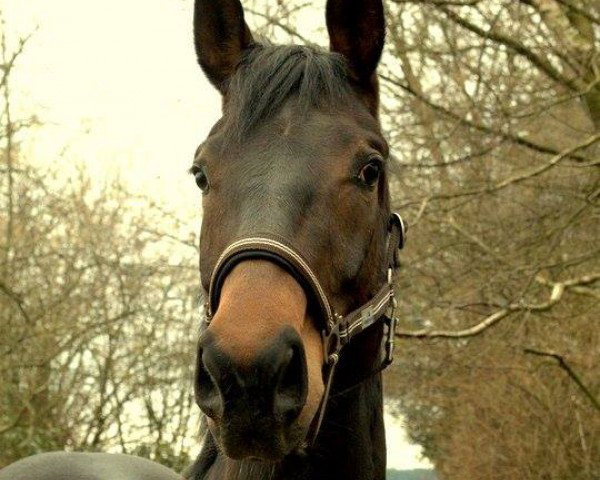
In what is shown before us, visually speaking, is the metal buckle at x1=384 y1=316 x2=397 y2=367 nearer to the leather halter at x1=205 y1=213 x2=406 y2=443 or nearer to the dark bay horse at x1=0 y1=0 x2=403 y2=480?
the dark bay horse at x1=0 y1=0 x2=403 y2=480

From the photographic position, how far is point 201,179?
3.02 meters

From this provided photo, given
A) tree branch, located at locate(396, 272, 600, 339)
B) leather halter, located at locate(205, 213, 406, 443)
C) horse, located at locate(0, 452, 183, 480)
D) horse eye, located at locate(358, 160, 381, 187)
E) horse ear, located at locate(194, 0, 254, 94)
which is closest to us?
leather halter, located at locate(205, 213, 406, 443)

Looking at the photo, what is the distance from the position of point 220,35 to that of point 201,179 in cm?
68

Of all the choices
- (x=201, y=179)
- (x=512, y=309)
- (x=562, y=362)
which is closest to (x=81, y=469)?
(x=201, y=179)

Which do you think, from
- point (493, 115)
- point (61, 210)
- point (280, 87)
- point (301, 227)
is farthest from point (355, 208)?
point (61, 210)

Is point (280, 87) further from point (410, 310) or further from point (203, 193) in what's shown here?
point (410, 310)

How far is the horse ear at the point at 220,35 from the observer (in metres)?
3.42

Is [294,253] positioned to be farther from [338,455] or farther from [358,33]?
[358,33]

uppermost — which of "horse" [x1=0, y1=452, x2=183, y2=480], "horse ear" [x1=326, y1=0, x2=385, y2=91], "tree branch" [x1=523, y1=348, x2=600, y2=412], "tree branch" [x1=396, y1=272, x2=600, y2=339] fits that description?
"tree branch" [x1=396, y1=272, x2=600, y2=339]

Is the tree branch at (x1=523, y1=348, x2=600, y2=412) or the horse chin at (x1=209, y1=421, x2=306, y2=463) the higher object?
the tree branch at (x1=523, y1=348, x2=600, y2=412)

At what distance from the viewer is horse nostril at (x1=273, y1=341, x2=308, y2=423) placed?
236 centimetres

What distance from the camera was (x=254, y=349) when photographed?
2.27m

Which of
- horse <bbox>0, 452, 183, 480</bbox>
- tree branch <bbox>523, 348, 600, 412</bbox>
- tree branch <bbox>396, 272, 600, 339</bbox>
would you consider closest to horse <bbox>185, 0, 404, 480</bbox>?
horse <bbox>0, 452, 183, 480</bbox>

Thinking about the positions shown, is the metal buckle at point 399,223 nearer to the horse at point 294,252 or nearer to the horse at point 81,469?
the horse at point 294,252
